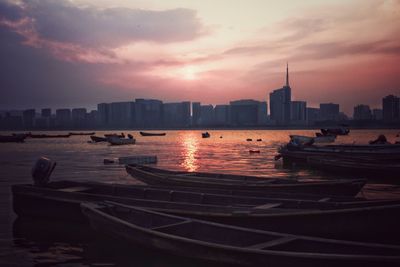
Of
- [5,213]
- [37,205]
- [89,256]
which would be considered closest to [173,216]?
[89,256]

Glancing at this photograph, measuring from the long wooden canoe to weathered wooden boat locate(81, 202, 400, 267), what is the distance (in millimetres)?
959

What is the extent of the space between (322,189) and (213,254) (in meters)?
9.88

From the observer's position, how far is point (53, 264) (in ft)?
37.2

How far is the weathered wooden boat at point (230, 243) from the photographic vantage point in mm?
7428

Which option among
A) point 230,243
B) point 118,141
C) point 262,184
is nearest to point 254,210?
point 230,243

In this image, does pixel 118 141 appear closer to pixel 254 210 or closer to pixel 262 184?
pixel 262 184

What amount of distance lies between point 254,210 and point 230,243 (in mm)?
1818

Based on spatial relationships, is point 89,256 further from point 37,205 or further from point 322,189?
point 322,189

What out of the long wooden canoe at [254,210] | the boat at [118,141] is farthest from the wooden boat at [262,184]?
the boat at [118,141]

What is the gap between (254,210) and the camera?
1160 cm

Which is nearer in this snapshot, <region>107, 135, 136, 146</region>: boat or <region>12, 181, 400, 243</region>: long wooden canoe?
<region>12, 181, 400, 243</region>: long wooden canoe

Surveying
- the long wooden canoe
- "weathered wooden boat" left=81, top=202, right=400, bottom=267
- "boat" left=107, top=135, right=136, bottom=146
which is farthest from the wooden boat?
"boat" left=107, top=135, right=136, bottom=146

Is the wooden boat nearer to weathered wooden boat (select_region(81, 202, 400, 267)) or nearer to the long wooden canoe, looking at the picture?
the long wooden canoe

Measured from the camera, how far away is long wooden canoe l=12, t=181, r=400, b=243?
10641 mm
